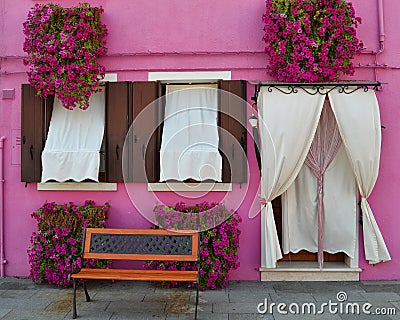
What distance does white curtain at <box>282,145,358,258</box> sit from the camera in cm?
730

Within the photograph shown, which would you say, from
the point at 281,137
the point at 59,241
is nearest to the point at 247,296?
the point at 281,137

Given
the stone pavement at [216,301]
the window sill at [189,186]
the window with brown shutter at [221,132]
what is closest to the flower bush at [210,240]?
the stone pavement at [216,301]

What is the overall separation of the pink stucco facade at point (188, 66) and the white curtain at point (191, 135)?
0.36 m

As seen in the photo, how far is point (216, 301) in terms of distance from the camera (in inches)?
254

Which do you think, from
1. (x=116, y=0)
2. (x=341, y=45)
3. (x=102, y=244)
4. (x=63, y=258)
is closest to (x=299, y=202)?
(x=341, y=45)

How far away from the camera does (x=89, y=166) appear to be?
7.36m

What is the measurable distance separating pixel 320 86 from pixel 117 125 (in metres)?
3.03

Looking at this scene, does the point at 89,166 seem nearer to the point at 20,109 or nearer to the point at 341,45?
the point at 20,109

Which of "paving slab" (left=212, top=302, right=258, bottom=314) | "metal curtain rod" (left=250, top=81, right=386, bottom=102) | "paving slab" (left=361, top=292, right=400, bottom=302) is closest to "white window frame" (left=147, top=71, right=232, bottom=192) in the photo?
"metal curtain rod" (left=250, top=81, right=386, bottom=102)

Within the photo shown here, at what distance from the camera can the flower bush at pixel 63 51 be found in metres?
7.07

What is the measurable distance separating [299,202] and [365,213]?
3.12 ft

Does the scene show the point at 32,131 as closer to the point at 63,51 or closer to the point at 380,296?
the point at 63,51

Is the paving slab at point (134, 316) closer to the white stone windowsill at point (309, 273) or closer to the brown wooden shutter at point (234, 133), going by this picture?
the white stone windowsill at point (309, 273)

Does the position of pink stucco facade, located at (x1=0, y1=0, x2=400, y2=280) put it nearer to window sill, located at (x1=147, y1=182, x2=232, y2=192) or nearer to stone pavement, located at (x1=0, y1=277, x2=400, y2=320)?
window sill, located at (x1=147, y1=182, x2=232, y2=192)
